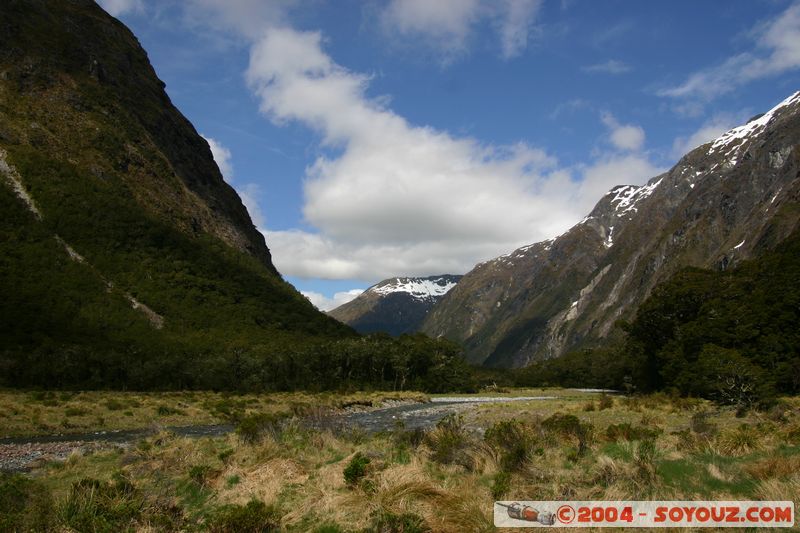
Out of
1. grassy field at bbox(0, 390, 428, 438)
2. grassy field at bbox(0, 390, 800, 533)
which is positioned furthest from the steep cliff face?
grassy field at bbox(0, 390, 800, 533)

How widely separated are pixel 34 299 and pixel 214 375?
29098 mm

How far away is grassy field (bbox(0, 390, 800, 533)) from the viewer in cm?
1109

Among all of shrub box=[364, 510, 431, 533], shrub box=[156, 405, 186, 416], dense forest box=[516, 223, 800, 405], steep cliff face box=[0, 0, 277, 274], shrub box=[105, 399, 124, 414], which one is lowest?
shrub box=[156, 405, 186, 416]

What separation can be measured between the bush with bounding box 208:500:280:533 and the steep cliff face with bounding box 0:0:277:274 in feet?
417

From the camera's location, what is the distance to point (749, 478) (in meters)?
11.9

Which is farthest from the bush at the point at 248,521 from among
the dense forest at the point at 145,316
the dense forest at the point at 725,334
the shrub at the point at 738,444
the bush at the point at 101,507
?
the dense forest at the point at 145,316

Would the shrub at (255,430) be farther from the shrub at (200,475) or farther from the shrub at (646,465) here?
the shrub at (646,465)

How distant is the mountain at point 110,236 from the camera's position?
77625 mm

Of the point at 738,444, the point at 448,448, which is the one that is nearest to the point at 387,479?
the point at 448,448

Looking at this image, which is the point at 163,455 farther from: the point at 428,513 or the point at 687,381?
the point at 687,381

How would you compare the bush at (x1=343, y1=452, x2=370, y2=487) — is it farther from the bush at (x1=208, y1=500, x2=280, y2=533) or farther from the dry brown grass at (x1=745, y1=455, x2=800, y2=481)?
the dry brown grass at (x1=745, y1=455, x2=800, y2=481)

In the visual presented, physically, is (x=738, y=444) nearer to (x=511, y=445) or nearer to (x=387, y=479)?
(x=511, y=445)

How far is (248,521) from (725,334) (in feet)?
211

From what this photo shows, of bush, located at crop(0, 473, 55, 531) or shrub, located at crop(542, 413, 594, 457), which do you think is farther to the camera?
shrub, located at crop(542, 413, 594, 457)
